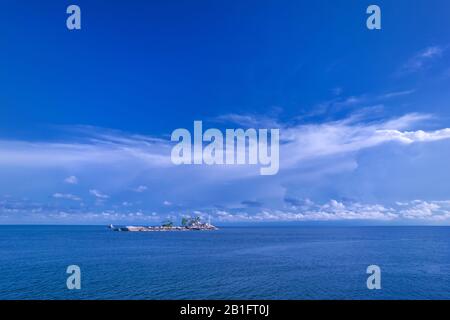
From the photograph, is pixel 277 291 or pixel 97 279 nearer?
pixel 277 291

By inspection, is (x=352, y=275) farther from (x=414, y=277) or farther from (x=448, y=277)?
(x=448, y=277)

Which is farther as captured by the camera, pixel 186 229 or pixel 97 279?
pixel 186 229
